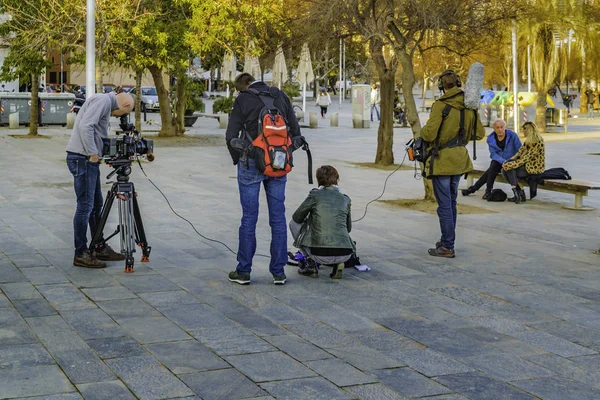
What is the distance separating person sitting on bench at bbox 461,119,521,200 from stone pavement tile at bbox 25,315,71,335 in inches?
364

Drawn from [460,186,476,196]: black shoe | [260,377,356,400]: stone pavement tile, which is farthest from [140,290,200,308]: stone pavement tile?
[460,186,476,196]: black shoe

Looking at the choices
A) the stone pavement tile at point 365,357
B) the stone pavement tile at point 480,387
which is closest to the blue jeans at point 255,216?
the stone pavement tile at point 365,357

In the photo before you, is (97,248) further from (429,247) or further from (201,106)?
(201,106)

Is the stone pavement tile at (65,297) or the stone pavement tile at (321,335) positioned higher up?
the stone pavement tile at (65,297)

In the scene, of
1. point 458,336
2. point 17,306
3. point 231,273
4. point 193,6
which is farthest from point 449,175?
point 193,6

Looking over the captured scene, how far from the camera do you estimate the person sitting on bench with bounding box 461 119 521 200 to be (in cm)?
1482

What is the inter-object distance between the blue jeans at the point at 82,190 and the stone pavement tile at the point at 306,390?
12.2 ft

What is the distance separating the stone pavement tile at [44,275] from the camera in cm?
787

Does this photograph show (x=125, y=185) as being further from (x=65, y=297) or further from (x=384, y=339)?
(x=384, y=339)

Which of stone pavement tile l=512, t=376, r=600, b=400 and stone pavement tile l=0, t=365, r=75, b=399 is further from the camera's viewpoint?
stone pavement tile l=512, t=376, r=600, b=400

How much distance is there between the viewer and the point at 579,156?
2339 centimetres

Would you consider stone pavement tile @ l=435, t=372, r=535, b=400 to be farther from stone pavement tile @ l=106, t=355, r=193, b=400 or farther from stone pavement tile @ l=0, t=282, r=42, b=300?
stone pavement tile @ l=0, t=282, r=42, b=300

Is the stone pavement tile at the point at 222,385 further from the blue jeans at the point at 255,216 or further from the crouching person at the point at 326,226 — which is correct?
the crouching person at the point at 326,226

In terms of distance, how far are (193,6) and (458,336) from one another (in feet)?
64.4
